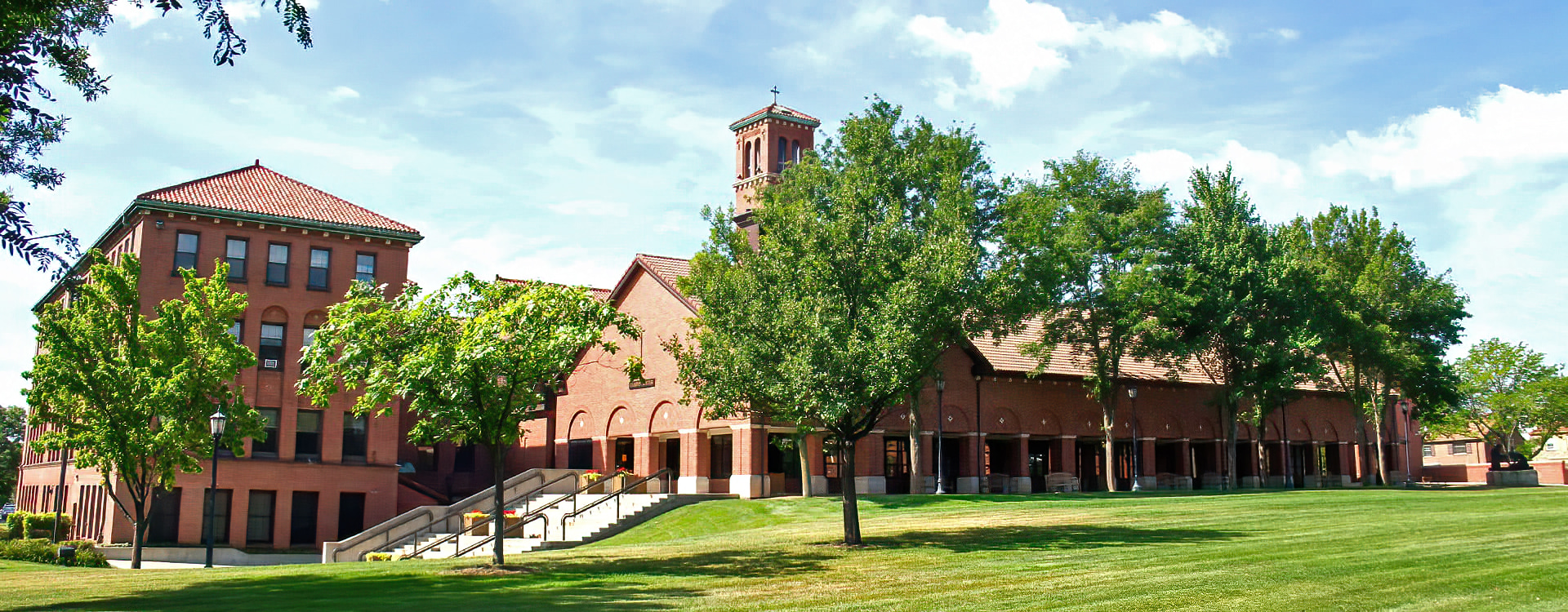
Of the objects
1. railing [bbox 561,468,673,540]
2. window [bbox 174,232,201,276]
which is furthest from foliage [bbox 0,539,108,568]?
railing [bbox 561,468,673,540]

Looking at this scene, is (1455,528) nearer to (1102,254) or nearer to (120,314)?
(1102,254)

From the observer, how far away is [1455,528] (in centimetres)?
2403

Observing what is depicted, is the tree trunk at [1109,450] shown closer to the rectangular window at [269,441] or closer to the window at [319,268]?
the window at [319,268]

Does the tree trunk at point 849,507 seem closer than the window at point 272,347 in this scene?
Yes

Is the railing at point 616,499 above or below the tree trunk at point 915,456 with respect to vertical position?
below

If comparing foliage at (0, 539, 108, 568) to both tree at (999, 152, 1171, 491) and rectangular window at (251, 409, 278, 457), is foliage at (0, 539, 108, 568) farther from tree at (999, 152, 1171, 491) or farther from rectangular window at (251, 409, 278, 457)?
tree at (999, 152, 1171, 491)

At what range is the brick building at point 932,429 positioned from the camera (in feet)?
140

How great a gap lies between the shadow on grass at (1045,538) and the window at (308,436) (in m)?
24.9

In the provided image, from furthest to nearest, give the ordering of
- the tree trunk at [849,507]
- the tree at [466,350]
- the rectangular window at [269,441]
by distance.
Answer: the rectangular window at [269,441] < the tree trunk at [849,507] < the tree at [466,350]

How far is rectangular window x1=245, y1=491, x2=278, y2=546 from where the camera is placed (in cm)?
3925

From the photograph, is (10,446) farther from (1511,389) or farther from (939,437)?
(1511,389)

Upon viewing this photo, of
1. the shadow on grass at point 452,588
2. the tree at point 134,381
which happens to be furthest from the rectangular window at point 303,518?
the shadow on grass at point 452,588

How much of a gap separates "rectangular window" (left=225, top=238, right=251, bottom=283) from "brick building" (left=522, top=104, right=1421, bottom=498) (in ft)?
46.2

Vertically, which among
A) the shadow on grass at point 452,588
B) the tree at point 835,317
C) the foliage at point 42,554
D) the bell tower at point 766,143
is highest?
the bell tower at point 766,143
